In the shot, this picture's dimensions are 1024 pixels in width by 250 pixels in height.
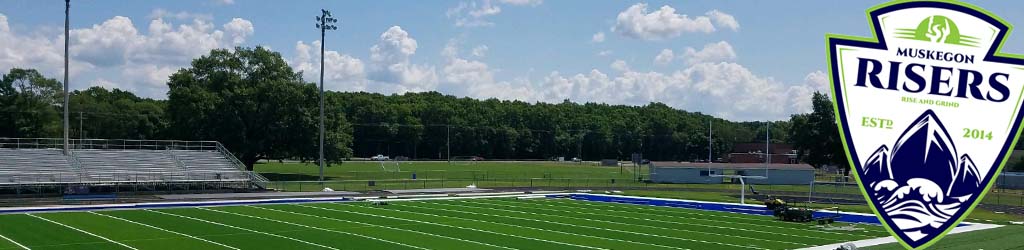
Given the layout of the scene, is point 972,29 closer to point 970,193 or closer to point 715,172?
point 970,193

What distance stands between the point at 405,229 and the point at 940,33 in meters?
25.7

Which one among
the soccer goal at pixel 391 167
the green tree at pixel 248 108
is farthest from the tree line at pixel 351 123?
the soccer goal at pixel 391 167

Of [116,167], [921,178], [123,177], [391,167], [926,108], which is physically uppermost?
[926,108]

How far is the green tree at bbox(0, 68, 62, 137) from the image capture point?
276 feet

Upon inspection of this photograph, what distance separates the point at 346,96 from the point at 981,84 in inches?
5714

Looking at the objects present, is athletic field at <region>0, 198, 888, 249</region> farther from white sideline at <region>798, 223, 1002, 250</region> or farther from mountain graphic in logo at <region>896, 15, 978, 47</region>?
mountain graphic in logo at <region>896, 15, 978, 47</region>

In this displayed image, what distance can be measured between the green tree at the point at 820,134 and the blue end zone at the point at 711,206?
1716 inches

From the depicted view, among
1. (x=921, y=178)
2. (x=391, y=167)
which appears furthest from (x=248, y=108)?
(x=921, y=178)

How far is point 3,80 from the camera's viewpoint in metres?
85.8

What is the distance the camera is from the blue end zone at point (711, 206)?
38.4 metres

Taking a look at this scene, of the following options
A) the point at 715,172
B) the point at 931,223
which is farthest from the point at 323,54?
the point at 931,223

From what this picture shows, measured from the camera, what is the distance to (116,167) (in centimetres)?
5297

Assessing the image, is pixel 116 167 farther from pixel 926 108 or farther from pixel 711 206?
pixel 926 108

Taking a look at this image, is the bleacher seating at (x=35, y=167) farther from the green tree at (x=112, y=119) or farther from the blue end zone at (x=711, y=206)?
the green tree at (x=112, y=119)
